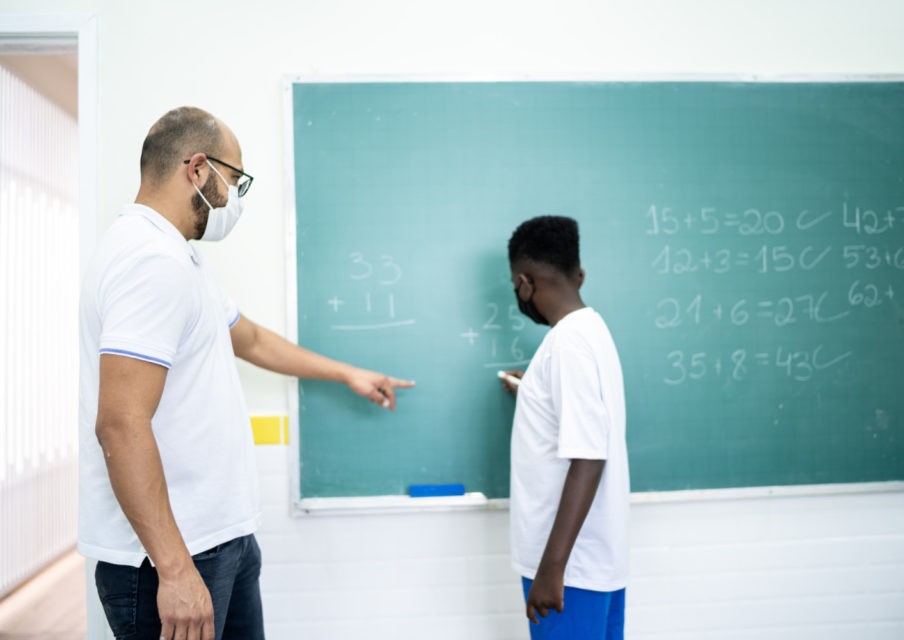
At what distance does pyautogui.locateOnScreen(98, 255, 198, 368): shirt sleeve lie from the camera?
107cm

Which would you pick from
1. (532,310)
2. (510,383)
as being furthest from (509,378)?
(532,310)

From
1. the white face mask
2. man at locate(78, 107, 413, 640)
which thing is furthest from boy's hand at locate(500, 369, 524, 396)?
the white face mask

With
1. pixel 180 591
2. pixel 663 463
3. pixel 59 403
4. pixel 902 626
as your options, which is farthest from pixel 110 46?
pixel 902 626

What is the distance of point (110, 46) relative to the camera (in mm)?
1833

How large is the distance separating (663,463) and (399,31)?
1638 mm

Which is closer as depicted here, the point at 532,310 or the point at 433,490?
the point at 532,310

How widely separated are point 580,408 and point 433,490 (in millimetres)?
705

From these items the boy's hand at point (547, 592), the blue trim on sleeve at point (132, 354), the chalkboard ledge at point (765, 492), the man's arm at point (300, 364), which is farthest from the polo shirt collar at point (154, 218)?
the chalkboard ledge at point (765, 492)

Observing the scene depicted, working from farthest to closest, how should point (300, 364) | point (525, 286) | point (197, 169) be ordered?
point (300, 364) < point (525, 286) < point (197, 169)

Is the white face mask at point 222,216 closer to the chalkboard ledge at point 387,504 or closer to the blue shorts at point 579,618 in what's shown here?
the chalkboard ledge at point 387,504

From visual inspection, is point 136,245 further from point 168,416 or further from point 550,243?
point 550,243

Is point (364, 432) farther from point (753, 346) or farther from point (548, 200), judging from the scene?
point (753, 346)

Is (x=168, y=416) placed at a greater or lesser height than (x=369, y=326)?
lesser

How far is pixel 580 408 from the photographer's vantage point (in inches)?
53.4
